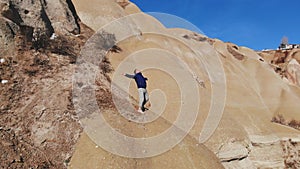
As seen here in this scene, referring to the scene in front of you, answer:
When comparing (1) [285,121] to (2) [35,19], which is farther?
(1) [285,121]

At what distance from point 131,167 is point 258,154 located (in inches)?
435

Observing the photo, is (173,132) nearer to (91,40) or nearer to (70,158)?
(70,158)

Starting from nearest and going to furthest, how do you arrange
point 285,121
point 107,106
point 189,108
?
point 107,106 < point 189,108 < point 285,121

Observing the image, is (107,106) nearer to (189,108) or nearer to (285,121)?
(189,108)

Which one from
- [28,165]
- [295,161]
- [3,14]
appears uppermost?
→ [295,161]

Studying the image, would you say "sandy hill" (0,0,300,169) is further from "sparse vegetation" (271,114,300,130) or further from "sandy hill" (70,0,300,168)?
"sparse vegetation" (271,114,300,130)

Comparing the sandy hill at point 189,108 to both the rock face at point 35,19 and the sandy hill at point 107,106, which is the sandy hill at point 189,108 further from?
the rock face at point 35,19

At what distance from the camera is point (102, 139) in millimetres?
9234

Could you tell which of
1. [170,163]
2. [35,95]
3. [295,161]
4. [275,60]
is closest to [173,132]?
[170,163]

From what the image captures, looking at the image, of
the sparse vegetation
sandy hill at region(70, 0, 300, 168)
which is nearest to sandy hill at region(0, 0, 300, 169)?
sandy hill at region(70, 0, 300, 168)

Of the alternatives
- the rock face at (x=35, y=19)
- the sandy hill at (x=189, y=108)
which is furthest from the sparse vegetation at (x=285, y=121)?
the rock face at (x=35, y=19)

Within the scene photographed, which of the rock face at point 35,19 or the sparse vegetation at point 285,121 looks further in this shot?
the sparse vegetation at point 285,121

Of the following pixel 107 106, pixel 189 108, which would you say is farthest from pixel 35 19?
pixel 189 108

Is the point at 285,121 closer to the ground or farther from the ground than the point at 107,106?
farther from the ground
